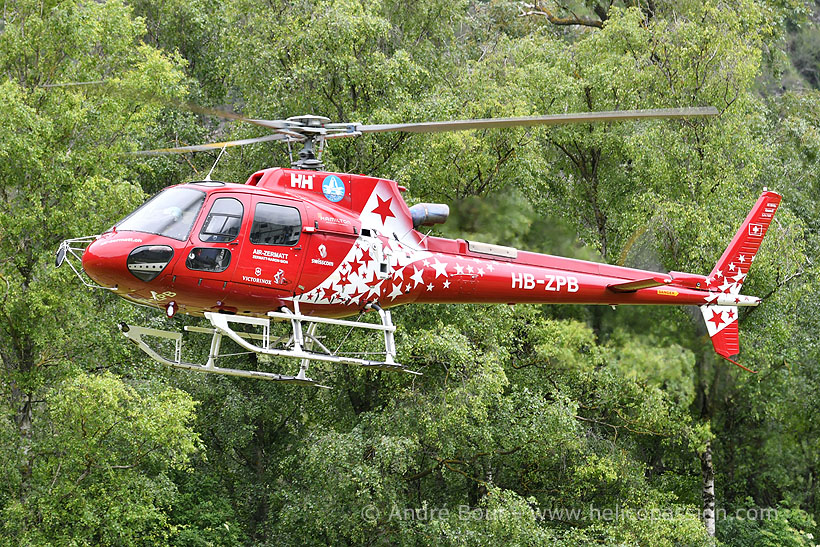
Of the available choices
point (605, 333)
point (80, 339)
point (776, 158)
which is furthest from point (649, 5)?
point (80, 339)

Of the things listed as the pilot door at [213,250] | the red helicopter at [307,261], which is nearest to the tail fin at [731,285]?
the red helicopter at [307,261]

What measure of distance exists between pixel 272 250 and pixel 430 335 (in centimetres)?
881

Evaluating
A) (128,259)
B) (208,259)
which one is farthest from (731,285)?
(128,259)

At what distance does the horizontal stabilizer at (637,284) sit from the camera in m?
15.2

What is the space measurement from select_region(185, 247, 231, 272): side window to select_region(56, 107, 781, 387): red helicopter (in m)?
0.01

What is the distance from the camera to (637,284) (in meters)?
15.5

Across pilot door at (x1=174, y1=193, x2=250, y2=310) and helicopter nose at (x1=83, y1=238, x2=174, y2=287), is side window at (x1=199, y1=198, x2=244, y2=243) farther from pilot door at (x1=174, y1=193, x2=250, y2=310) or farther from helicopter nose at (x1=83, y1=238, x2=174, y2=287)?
helicopter nose at (x1=83, y1=238, x2=174, y2=287)

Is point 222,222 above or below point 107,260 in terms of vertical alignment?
above

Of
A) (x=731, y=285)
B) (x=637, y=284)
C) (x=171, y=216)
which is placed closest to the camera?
(x=171, y=216)

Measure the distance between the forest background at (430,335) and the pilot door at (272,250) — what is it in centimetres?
591

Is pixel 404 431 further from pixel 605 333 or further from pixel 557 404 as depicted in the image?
pixel 605 333

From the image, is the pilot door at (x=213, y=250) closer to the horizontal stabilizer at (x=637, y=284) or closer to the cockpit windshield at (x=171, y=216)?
the cockpit windshield at (x=171, y=216)

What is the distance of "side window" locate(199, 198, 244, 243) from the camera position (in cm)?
1317

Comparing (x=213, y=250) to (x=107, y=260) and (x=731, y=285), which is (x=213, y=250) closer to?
(x=107, y=260)
